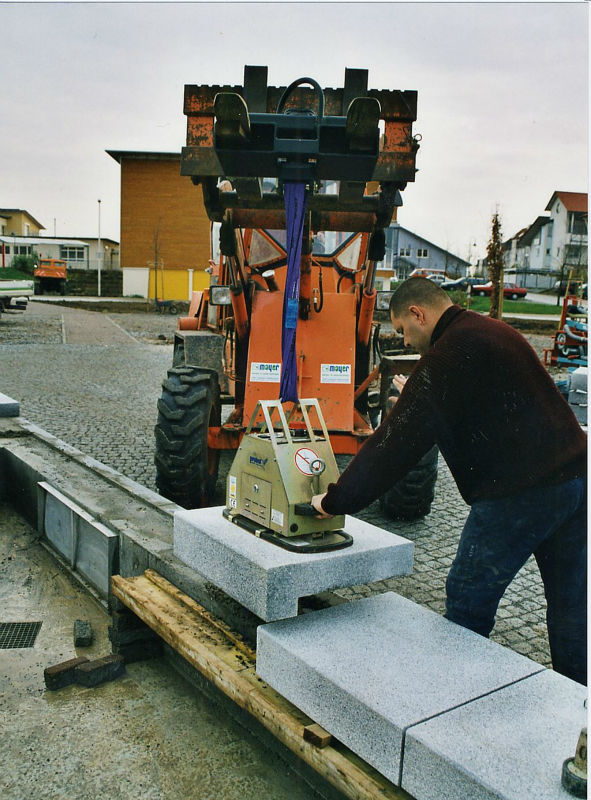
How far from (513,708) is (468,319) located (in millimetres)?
1304

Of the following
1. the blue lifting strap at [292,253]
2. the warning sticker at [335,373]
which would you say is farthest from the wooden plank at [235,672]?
the warning sticker at [335,373]

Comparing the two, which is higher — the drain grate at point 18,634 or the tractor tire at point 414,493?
the tractor tire at point 414,493

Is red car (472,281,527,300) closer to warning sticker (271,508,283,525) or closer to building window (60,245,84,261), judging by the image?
building window (60,245,84,261)

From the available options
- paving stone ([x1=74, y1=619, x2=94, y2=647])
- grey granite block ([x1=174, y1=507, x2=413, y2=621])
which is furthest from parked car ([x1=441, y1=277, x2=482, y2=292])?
grey granite block ([x1=174, y1=507, x2=413, y2=621])

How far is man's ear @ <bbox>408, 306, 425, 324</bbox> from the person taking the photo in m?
2.83

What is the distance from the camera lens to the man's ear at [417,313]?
2834 mm

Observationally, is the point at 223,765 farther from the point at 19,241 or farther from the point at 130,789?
the point at 19,241

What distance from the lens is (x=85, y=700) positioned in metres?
3.25

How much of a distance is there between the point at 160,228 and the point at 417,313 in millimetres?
43359

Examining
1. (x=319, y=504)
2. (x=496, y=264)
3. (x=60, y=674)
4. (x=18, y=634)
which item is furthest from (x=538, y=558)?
(x=496, y=264)

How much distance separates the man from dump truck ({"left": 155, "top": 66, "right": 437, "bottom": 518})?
2.68ft

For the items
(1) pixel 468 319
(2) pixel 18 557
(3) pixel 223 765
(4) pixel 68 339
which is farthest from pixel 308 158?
(4) pixel 68 339

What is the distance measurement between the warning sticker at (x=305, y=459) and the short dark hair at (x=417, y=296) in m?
0.63

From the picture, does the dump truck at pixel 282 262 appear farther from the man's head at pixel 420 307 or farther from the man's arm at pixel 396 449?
the man's arm at pixel 396 449
